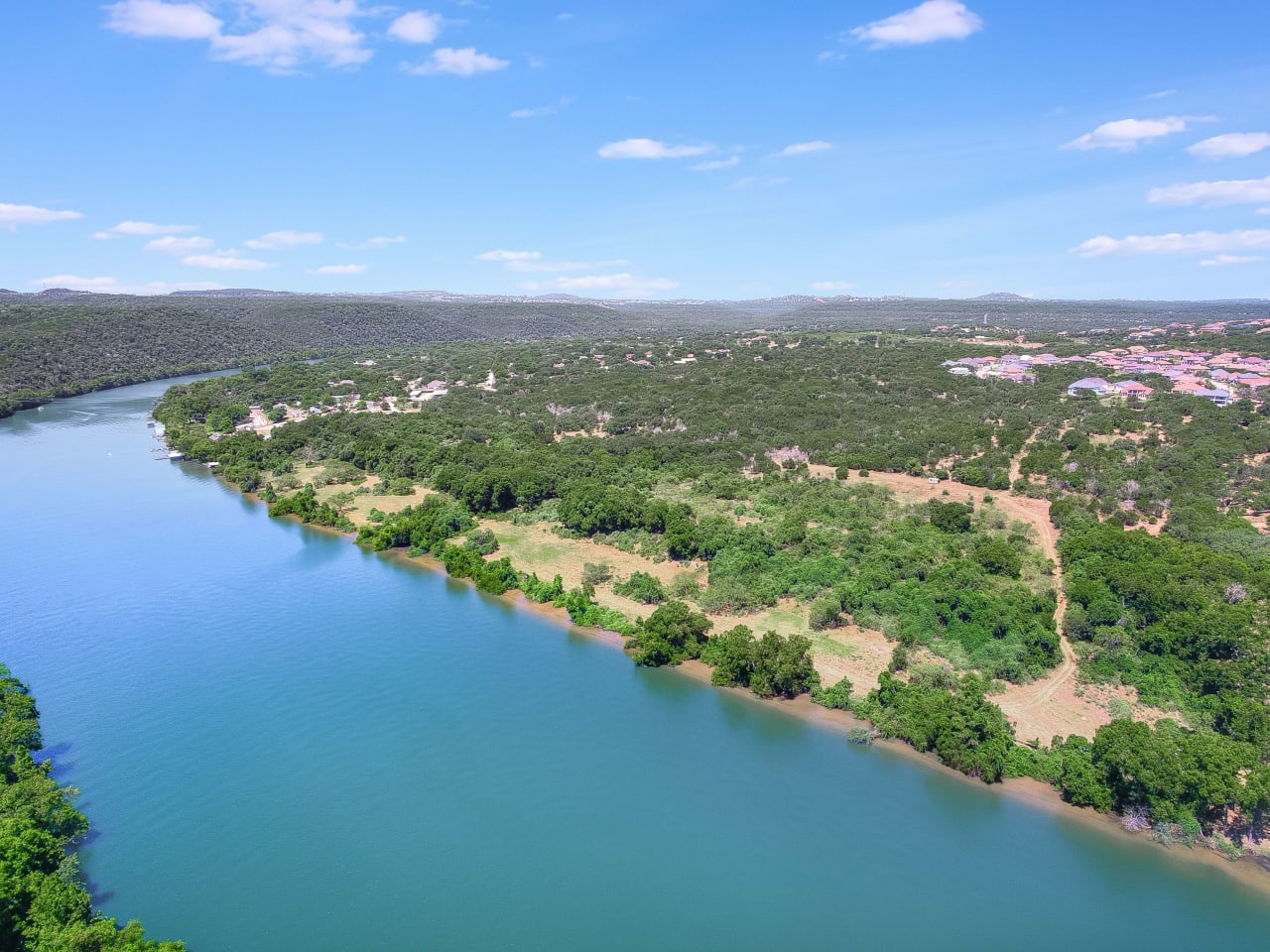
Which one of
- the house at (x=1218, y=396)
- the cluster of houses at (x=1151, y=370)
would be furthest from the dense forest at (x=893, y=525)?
the cluster of houses at (x=1151, y=370)

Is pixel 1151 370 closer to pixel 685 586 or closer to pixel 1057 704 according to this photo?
pixel 1057 704

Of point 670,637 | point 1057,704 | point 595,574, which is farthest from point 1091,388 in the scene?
point 670,637

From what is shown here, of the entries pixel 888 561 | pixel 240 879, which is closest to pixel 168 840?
pixel 240 879

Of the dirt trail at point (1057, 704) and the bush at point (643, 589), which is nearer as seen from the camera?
the dirt trail at point (1057, 704)

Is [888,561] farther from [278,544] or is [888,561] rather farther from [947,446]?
[278,544]

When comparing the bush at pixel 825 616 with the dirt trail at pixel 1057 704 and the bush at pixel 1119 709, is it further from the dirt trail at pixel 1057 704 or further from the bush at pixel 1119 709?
the bush at pixel 1119 709

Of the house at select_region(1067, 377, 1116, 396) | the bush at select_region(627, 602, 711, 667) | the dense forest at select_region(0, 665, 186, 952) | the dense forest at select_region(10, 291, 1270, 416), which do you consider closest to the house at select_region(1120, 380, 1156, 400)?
the house at select_region(1067, 377, 1116, 396)

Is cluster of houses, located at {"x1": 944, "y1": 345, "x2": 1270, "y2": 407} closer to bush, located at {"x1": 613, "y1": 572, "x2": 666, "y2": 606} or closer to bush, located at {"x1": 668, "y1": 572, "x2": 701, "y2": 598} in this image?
bush, located at {"x1": 668, "y1": 572, "x2": 701, "y2": 598}
